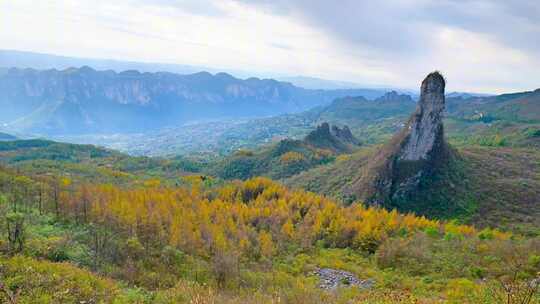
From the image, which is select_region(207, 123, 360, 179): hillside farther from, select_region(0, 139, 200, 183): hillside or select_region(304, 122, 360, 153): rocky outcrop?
select_region(0, 139, 200, 183): hillside

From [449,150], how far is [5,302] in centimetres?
7391

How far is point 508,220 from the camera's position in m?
53.5

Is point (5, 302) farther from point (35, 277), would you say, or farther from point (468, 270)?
point (468, 270)

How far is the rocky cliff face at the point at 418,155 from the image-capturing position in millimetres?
64750

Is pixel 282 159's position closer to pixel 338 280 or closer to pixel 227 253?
pixel 338 280

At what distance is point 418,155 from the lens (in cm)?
6662

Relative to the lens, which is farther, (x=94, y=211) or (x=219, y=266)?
(x=94, y=211)

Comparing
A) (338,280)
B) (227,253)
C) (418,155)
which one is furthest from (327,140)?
(227,253)

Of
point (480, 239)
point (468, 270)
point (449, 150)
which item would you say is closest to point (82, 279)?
point (468, 270)

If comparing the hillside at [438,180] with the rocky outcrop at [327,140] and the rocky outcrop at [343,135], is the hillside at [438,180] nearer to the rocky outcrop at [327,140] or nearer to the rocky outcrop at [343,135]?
the rocky outcrop at [327,140]

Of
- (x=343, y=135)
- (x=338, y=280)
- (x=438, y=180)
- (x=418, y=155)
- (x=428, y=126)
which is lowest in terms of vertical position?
(x=343, y=135)

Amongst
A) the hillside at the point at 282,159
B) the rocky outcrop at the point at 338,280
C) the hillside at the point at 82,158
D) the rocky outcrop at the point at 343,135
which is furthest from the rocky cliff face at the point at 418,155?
the rocky outcrop at the point at 343,135

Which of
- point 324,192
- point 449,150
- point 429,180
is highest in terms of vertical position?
point 449,150

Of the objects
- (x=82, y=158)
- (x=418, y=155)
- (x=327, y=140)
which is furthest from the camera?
(x=327, y=140)
